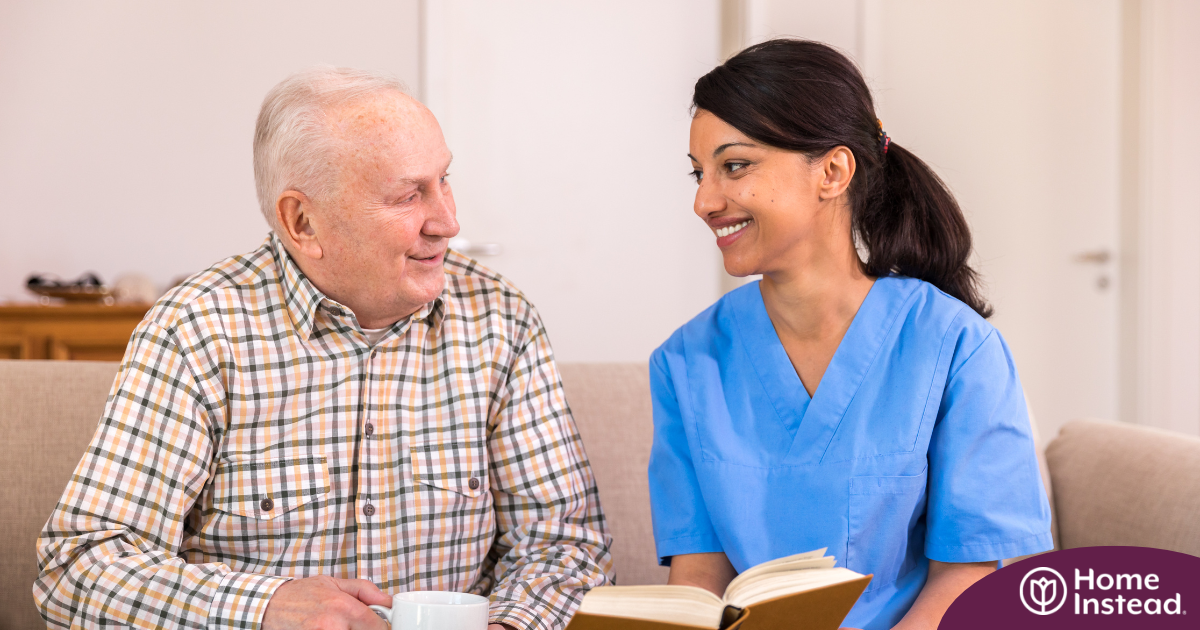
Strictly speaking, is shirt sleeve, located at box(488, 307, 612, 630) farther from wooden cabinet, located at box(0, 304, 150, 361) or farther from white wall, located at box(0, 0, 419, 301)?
white wall, located at box(0, 0, 419, 301)

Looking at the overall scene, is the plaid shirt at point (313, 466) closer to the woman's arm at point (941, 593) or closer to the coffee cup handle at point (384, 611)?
the coffee cup handle at point (384, 611)

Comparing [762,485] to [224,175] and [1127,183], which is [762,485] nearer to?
[224,175]

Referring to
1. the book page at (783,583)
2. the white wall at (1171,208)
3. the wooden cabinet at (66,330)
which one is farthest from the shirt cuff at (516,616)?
the white wall at (1171,208)

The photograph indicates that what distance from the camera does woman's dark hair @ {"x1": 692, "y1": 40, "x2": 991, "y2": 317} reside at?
3.50ft

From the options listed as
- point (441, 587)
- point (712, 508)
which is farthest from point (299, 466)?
point (712, 508)

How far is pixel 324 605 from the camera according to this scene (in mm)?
929

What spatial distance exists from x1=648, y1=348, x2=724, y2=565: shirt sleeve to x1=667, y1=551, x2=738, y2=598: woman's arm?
0.01 meters

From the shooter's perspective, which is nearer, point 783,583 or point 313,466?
point 783,583

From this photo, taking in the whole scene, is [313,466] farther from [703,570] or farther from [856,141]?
[856,141]

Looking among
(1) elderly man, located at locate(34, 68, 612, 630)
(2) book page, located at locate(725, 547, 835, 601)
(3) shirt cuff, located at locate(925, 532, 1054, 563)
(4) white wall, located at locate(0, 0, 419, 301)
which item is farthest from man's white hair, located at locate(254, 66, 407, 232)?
(4) white wall, located at locate(0, 0, 419, 301)

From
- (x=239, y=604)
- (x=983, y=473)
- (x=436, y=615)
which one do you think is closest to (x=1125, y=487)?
(x=983, y=473)

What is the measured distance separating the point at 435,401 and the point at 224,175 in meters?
2.27

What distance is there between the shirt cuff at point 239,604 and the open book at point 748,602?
1.36 ft

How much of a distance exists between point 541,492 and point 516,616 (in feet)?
0.59
